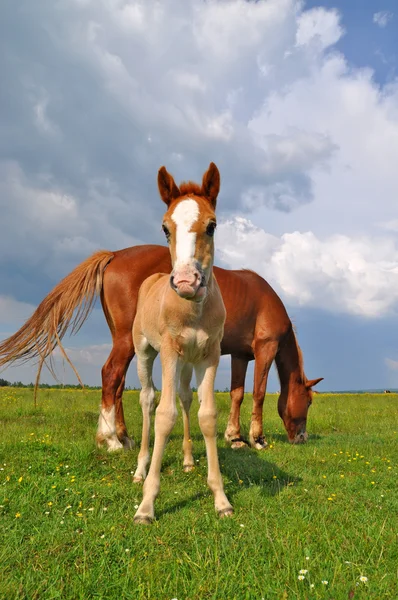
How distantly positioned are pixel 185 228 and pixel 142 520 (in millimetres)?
2972

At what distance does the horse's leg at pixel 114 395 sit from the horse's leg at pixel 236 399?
2.42 metres

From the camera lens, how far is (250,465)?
6680 mm

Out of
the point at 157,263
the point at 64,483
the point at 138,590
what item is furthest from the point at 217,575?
the point at 157,263

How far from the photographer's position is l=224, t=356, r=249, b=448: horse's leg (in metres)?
9.30

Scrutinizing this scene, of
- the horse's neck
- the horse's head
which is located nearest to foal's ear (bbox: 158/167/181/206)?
the horse's neck

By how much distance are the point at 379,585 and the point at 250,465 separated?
354cm

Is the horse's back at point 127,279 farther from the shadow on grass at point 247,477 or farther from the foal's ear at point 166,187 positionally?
the foal's ear at point 166,187

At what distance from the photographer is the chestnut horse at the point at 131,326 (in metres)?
8.02

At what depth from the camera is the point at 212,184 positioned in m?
4.97

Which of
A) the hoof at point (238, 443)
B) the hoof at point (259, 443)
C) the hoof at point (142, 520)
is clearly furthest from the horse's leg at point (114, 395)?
the hoof at point (142, 520)

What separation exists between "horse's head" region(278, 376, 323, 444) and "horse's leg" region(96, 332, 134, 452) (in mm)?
4083

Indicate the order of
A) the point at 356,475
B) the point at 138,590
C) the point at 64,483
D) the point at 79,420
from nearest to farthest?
the point at 138,590 < the point at 64,483 < the point at 356,475 < the point at 79,420

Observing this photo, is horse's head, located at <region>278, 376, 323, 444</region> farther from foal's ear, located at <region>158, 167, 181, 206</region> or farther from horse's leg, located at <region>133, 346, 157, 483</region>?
foal's ear, located at <region>158, 167, 181, 206</region>

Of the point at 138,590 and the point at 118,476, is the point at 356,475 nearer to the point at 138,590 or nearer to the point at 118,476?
the point at 118,476
